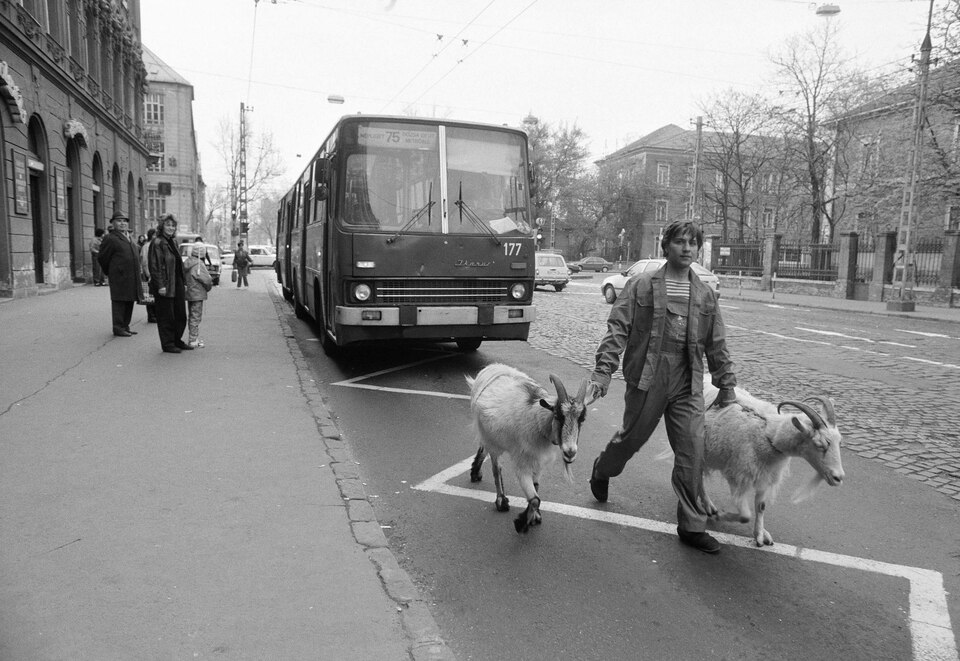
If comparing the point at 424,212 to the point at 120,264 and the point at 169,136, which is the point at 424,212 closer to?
the point at 120,264

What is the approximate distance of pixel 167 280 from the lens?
966 cm

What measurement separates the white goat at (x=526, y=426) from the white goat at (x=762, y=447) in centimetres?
98

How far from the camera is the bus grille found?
28.1 feet

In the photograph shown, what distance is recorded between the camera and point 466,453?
593 cm

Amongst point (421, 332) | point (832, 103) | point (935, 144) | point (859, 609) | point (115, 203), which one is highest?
point (832, 103)

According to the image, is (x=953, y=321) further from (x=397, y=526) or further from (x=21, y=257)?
(x=21, y=257)

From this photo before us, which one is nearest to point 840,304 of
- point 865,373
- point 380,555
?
point 865,373

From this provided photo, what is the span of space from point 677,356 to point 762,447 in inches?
30.1

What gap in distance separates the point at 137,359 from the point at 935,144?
31369 millimetres

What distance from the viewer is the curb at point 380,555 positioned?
9.60 ft

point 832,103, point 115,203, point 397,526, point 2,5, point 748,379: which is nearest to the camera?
point 397,526

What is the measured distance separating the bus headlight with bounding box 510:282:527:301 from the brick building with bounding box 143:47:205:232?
2363 inches

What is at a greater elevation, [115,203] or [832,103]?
[832,103]

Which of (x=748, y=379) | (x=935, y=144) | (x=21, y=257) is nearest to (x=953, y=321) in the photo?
(x=935, y=144)
